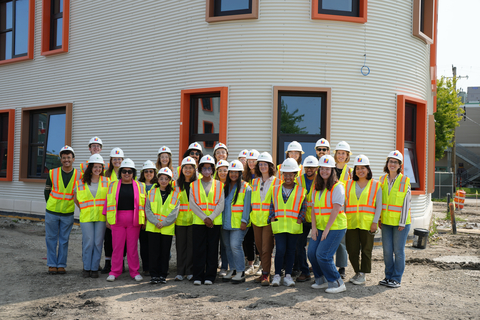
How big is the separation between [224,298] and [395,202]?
273cm

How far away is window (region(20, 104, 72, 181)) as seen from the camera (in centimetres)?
1235

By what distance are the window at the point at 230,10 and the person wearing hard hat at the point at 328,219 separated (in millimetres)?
4677

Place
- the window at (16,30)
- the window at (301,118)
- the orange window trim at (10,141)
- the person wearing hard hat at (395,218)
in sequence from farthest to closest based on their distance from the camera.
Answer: the orange window trim at (10,141) < the window at (16,30) < the window at (301,118) < the person wearing hard hat at (395,218)

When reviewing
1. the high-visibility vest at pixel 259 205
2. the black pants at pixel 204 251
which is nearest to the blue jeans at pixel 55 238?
the black pants at pixel 204 251

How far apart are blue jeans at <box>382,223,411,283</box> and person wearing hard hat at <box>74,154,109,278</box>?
4.17 m

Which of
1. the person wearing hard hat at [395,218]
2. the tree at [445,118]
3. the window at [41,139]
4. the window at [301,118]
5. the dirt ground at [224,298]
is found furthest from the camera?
the tree at [445,118]

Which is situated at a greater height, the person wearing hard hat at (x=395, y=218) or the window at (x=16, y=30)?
the window at (x=16, y=30)

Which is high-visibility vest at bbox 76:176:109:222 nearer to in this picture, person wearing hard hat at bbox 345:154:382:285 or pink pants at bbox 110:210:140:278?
pink pants at bbox 110:210:140:278

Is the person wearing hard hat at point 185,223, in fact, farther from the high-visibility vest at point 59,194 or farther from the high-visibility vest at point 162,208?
the high-visibility vest at point 59,194

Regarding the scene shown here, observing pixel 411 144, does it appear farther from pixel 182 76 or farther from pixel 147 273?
pixel 147 273

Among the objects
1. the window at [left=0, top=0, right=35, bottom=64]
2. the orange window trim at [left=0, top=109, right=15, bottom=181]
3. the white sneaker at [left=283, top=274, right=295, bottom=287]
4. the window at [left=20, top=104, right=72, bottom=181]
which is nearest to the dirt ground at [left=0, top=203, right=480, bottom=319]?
the white sneaker at [left=283, top=274, right=295, bottom=287]

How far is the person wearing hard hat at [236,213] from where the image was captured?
5.98 meters

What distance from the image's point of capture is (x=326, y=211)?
18.2 ft

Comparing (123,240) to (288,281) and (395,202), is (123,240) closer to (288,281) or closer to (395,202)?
(288,281)
